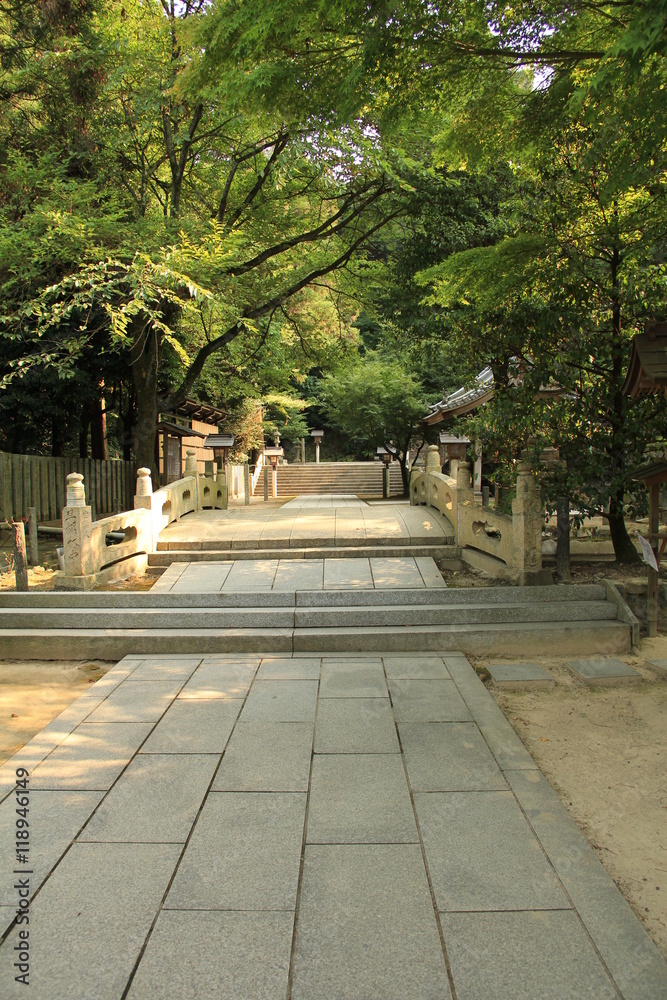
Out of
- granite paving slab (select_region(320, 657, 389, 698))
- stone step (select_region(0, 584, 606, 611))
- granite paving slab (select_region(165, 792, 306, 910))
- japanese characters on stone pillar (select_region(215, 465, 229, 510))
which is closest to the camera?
granite paving slab (select_region(165, 792, 306, 910))

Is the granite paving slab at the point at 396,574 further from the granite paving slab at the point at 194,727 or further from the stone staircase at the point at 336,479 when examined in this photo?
the stone staircase at the point at 336,479

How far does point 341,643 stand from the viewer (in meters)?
5.83

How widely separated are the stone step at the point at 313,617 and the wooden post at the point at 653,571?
A: 0.39 m

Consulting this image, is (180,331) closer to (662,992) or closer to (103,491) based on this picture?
(103,491)

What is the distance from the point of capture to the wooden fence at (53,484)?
411 inches

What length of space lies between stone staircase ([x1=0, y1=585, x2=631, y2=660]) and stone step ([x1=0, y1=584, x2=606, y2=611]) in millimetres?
11

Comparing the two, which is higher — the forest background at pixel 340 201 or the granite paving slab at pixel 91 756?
the forest background at pixel 340 201

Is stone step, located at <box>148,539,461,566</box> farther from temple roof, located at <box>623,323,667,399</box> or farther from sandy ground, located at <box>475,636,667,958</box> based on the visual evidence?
temple roof, located at <box>623,323,667,399</box>

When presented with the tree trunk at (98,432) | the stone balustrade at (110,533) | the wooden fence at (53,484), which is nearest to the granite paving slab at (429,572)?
the stone balustrade at (110,533)

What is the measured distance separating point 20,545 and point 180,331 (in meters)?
9.27

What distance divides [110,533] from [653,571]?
275 inches

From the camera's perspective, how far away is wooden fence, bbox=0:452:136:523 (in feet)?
34.2

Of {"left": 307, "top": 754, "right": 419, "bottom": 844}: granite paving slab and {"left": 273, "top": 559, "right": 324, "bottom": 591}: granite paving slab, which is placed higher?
{"left": 273, "top": 559, "right": 324, "bottom": 591}: granite paving slab

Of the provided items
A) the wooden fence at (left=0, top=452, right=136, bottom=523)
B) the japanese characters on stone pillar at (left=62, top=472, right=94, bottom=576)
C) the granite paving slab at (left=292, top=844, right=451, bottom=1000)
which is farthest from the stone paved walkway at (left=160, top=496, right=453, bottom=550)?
the granite paving slab at (left=292, top=844, right=451, bottom=1000)
